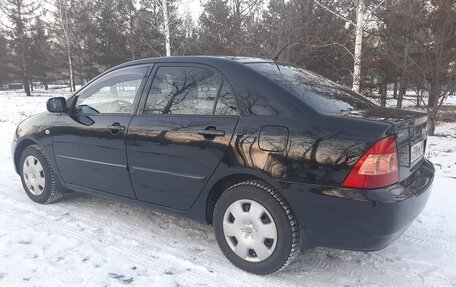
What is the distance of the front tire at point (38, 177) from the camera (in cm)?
439

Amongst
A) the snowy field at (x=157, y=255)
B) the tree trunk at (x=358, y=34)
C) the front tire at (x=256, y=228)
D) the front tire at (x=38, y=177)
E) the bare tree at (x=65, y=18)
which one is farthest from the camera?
the bare tree at (x=65, y=18)

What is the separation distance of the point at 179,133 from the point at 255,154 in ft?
2.43

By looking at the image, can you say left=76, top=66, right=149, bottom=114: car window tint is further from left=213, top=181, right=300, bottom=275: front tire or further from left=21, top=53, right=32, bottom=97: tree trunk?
left=21, top=53, right=32, bottom=97: tree trunk

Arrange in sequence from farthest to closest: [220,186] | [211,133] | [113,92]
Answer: [113,92] < [220,186] < [211,133]

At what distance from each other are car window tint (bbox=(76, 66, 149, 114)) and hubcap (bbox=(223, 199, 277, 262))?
149 centimetres

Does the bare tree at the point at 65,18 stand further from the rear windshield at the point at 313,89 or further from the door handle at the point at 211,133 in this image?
the door handle at the point at 211,133

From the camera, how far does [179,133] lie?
321 cm

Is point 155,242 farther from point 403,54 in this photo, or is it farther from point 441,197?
point 403,54

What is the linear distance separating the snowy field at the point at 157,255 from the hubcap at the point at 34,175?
21 centimetres

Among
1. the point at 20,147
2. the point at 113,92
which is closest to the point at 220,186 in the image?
the point at 113,92

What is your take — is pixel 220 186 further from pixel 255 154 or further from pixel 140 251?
pixel 140 251

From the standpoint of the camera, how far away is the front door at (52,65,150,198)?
3.66m

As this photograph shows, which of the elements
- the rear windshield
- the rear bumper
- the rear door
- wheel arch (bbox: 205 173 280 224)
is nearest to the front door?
the rear door

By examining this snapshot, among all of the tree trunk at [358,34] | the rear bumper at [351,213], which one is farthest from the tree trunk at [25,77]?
the rear bumper at [351,213]
